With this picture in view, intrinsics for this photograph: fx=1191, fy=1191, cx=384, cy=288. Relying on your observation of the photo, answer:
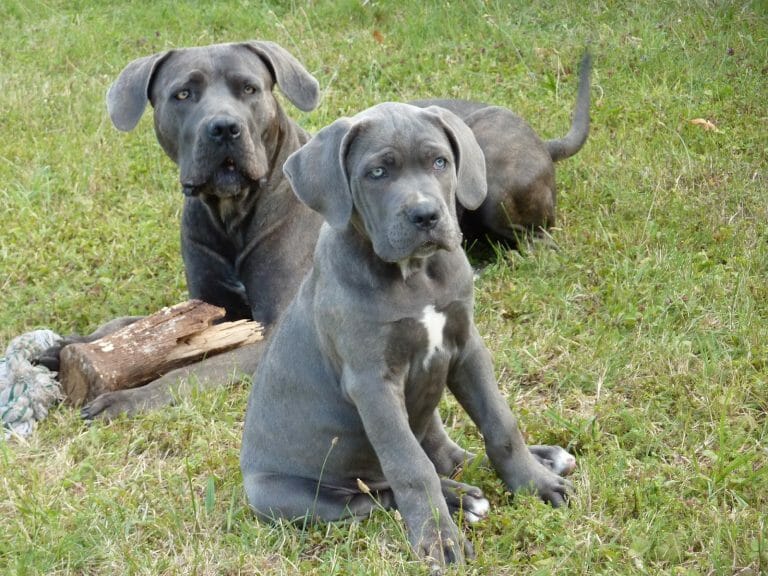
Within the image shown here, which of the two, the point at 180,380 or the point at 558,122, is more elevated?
the point at 558,122

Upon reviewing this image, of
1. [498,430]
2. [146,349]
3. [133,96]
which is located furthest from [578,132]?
[498,430]

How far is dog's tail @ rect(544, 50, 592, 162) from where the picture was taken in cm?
729

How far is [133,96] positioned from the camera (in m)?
6.12

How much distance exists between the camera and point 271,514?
14.6 feet

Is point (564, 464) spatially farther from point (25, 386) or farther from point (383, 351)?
point (25, 386)

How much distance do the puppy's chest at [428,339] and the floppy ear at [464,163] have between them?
39 cm

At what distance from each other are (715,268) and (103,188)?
4143 millimetres

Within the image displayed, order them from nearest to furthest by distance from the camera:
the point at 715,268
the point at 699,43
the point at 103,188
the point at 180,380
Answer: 1. the point at 180,380
2. the point at 715,268
3. the point at 103,188
4. the point at 699,43

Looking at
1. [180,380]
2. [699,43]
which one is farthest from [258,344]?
[699,43]

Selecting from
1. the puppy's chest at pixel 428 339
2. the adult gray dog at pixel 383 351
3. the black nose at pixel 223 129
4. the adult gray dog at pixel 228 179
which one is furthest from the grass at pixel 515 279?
the black nose at pixel 223 129

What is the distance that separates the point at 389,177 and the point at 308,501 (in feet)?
4.07

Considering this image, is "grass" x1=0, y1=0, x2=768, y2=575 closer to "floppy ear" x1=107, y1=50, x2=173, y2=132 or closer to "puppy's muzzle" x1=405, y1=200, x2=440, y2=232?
"puppy's muzzle" x1=405, y1=200, x2=440, y2=232

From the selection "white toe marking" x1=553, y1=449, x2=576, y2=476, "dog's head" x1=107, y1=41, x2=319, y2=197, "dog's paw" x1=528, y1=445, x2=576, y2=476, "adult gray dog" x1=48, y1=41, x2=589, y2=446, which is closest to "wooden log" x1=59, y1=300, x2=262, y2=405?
"adult gray dog" x1=48, y1=41, x2=589, y2=446

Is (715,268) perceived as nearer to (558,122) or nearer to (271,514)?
(558,122)
